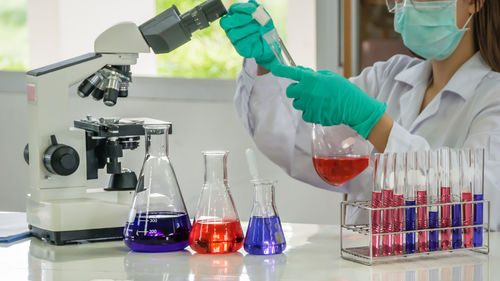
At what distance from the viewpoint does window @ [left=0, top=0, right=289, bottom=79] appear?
355 cm

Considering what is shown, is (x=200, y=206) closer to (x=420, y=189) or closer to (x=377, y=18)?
(x=420, y=189)

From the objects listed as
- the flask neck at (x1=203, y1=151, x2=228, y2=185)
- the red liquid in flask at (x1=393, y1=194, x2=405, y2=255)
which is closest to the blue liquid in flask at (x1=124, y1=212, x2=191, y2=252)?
the flask neck at (x1=203, y1=151, x2=228, y2=185)

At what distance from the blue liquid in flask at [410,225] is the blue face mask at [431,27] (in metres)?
1.01

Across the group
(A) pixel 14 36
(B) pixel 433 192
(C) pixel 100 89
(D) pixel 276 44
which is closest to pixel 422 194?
(B) pixel 433 192

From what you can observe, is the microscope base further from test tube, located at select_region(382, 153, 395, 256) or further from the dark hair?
the dark hair

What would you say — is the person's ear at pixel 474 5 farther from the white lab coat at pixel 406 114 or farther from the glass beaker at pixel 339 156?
the glass beaker at pixel 339 156

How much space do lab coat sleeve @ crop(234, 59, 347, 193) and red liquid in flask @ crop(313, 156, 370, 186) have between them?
2.40 feet

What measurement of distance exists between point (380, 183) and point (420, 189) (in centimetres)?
9

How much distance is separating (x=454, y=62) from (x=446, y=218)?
1032mm

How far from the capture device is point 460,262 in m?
1.39

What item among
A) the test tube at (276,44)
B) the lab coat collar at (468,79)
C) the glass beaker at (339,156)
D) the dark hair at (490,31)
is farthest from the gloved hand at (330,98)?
the dark hair at (490,31)

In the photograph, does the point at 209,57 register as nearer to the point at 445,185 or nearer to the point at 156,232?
the point at 156,232

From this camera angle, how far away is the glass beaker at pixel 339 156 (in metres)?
1.48

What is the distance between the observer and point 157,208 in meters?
1.48
